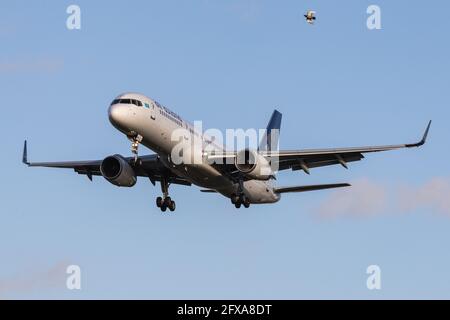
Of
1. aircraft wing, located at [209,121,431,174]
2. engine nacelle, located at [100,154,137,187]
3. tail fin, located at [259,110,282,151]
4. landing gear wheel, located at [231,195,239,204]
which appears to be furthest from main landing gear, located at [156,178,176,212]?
tail fin, located at [259,110,282,151]

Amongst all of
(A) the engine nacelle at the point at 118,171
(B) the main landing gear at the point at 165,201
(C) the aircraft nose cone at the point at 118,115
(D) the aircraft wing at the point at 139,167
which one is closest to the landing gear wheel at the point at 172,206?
(B) the main landing gear at the point at 165,201

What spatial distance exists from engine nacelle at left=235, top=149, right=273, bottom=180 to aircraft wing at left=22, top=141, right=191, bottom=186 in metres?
5.38

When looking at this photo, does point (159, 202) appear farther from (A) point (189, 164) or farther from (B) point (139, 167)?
(A) point (189, 164)

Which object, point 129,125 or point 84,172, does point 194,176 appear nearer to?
point 129,125

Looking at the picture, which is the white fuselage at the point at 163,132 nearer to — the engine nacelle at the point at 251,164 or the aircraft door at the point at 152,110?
the aircraft door at the point at 152,110

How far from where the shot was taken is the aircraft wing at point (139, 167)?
57531 mm

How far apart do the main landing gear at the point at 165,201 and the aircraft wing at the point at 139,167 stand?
38cm

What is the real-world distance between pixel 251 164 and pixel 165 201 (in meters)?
7.32

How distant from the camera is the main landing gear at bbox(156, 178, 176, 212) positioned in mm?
59375

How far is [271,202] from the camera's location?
61125 millimetres

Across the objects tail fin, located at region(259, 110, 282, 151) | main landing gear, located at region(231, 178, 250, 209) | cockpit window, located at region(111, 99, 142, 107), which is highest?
tail fin, located at region(259, 110, 282, 151)

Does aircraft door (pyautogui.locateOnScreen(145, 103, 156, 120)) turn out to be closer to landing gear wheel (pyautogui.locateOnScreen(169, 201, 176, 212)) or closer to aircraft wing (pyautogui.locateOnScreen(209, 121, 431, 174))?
aircraft wing (pyautogui.locateOnScreen(209, 121, 431, 174))

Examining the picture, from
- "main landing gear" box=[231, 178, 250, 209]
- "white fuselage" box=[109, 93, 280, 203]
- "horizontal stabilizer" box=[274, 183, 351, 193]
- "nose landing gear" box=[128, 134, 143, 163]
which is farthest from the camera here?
"main landing gear" box=[231, 178, 250, 209]
